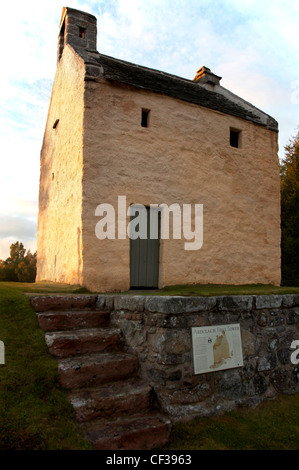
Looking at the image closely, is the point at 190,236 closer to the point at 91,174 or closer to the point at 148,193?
the point at 148,193

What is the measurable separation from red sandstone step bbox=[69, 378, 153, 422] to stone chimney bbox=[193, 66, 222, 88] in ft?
36.5

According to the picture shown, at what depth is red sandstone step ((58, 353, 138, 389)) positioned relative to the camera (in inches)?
141

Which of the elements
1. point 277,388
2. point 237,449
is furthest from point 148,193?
point 237,449

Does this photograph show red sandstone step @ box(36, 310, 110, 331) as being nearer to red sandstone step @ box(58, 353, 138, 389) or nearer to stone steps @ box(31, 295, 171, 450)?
stone steps @ box(31, 295, 171, 450)

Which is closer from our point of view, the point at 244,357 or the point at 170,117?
the point at 244,357

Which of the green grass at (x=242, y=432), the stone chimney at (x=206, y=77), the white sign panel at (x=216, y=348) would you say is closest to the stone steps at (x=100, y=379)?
the green grass at (x=242, y=432)

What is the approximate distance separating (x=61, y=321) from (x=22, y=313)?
54 cm

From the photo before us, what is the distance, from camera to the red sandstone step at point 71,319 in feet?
14.4

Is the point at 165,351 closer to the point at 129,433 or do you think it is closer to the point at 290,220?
the point at 129,433

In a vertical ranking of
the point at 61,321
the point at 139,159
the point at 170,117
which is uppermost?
the point at 170,117

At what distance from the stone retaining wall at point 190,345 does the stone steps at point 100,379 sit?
19 cm

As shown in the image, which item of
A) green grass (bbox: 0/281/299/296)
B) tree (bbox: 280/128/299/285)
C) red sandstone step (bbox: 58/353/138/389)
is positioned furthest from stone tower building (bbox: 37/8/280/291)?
tree (bbox: 280/128/299/285)
